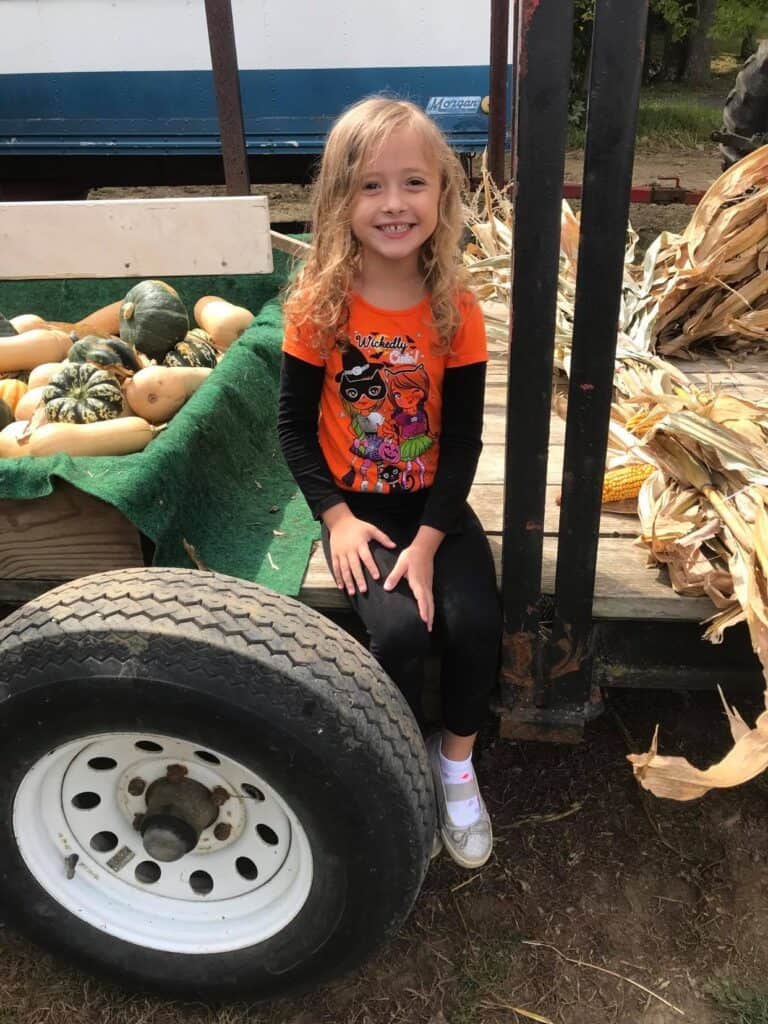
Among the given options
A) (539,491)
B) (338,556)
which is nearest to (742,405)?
(539,491)

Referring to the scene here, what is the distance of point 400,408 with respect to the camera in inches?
76.5

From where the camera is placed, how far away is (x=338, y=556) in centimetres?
186

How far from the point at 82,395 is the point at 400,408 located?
105 centimetres

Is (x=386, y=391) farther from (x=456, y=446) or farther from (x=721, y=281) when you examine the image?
(x=721, y=281)

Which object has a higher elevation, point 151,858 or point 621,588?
point 621,588

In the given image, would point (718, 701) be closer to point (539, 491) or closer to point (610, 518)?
point (610, 518)

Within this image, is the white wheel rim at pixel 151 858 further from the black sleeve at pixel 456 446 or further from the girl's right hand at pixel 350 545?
the black sleeve at pixel 456 446

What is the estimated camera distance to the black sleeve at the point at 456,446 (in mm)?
1881

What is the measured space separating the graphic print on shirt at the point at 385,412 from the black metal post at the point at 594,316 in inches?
18.2

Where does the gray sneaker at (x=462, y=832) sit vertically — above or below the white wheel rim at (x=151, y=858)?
below

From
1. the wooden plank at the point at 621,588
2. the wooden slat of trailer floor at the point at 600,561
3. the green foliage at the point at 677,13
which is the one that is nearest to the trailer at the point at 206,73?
the wooden slat of trailer floor at the point at 600,561

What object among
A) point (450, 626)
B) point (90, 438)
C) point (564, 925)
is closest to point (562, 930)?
point (564, 925)

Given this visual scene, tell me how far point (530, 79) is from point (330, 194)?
60 cm

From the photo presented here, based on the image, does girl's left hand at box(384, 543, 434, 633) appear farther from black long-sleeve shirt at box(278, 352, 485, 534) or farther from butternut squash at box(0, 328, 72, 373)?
butternut squash at box(0, 328, 72, 373)
